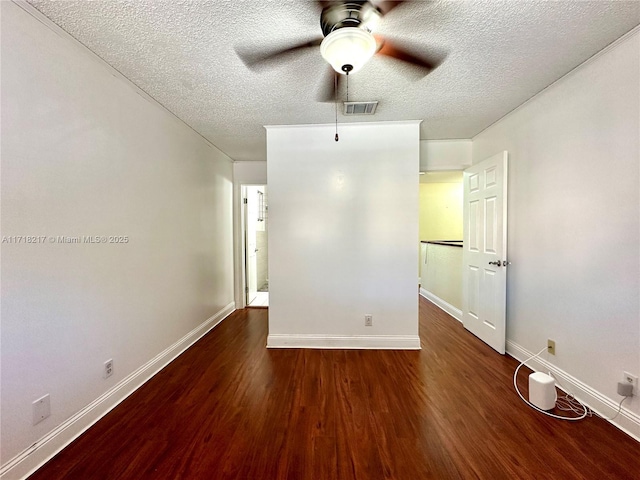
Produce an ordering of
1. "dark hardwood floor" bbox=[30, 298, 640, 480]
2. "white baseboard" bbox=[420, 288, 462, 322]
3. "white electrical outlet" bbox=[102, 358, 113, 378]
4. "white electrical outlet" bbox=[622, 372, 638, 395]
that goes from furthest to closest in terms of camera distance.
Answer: "white baseboard" bbox=[420, 288, 462, 322], "white electrical outlet" bbox=[102, 358, 113, 378], "white electrical outlet" bbox=[622, 372, 638, 395], "dark hardwood floor" bbox=[30, 298, 640, 480]

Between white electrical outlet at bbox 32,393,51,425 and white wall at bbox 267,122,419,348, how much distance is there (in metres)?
1.67

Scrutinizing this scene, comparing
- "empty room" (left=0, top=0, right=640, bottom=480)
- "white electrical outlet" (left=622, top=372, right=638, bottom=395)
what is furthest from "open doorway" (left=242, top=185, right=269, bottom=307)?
"white electrical outlet" (left=622, top=372, right=638, bottom=395)

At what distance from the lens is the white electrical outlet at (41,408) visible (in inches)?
52.0

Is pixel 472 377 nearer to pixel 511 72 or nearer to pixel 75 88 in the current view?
pixel 511 72

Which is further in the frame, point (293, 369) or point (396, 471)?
point (293, 369)

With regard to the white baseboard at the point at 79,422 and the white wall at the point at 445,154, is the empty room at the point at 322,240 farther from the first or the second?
the white wall at the point at 445,154

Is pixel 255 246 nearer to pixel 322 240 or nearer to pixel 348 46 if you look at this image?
pixel 322 240

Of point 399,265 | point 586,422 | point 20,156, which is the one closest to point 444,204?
point 399,265

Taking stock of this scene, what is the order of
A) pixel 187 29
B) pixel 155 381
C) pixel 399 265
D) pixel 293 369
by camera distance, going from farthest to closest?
pixel 399 265, pixel 293 369, pixel 155 381, pixel 187 29

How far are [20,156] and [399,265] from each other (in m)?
2.85

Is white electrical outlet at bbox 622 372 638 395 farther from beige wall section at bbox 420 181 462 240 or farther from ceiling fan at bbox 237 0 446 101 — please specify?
beige wall section at bbox 420 181 462 240

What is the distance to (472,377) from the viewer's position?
214cm

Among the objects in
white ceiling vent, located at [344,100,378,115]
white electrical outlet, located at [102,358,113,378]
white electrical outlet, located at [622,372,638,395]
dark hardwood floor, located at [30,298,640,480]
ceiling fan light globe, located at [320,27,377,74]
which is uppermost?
white ceiling vent, located at [344,100,378,115]

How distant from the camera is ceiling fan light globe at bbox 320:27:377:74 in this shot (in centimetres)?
120
